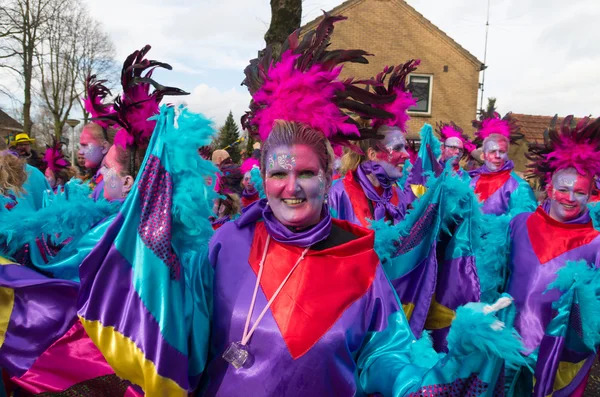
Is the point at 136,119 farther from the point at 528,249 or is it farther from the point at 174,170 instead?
the point at 528,249

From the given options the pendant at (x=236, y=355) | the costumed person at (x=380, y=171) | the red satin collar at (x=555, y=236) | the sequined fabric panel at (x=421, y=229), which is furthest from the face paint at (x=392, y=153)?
the pendant at (x=236, y=355)

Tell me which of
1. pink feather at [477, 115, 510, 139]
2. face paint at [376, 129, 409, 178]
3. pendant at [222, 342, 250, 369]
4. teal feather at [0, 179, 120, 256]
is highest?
pink feather at [477, 115, 510, 139]

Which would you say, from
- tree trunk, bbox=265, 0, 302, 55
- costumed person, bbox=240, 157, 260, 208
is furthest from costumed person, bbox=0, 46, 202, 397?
tree trunk, bbox=265, 0, 302, 55

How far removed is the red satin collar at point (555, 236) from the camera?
3682 mm

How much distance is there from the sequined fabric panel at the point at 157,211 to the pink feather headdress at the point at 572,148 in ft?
10.7

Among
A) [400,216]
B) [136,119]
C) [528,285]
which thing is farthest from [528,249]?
[136,119]

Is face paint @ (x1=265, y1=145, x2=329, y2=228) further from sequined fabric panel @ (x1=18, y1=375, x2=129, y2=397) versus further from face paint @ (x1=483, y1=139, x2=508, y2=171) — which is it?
face paint @ (x1=483, y1=139, x2=508, y2=171)

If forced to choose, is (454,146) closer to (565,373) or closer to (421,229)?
(421,229)

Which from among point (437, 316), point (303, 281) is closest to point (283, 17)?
point (437, 316)

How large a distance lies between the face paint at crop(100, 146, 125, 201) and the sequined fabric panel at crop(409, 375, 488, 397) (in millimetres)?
1956

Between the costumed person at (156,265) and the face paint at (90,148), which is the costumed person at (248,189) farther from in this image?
the costumed person at (156,265)

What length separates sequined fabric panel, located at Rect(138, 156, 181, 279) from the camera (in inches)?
67.6

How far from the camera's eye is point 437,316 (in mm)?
3631

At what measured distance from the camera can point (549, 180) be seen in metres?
4.15
